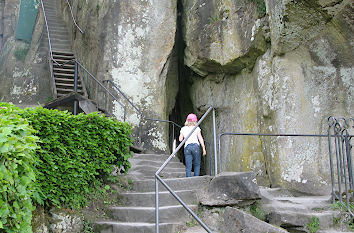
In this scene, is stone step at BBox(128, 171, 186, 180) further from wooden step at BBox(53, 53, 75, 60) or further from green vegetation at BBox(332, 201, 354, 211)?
wooden step at BBox(53, 53, 75, 60)

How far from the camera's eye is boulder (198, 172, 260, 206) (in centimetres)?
602

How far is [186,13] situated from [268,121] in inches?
195

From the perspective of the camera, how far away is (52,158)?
Answer: 18.6ft

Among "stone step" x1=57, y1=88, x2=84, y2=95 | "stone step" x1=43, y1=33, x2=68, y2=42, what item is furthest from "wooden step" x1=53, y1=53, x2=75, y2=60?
"stone step" x1=57, y1=88, x2=84, y2=95

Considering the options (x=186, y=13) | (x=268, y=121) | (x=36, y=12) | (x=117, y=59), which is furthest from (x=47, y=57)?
(x=268, y=121)

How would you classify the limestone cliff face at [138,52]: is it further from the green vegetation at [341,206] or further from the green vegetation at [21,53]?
the green vegetation at [341,206]

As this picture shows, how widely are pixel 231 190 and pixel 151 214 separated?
1.28 m

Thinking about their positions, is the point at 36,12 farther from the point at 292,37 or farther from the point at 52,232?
the point at 52,232

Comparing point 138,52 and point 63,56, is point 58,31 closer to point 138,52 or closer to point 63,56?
point 63,56

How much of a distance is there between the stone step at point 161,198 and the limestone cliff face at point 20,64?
328 inches

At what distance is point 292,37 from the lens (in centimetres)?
879

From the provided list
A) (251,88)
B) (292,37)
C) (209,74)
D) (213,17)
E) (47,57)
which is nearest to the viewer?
(292,37)

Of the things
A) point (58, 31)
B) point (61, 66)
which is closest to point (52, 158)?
point (61, 66)

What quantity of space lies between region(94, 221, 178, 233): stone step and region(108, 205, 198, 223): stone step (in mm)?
162
